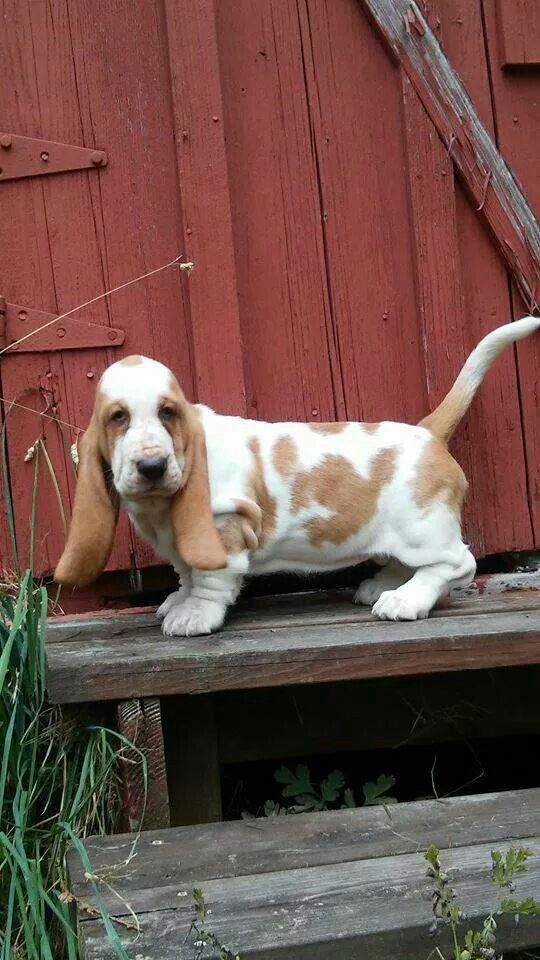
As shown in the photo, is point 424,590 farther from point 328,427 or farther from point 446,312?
point 446,312

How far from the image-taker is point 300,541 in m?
2.80

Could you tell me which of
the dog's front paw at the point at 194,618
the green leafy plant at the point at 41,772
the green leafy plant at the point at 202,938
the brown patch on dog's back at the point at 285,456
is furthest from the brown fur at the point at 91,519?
the green leafy plant at the point at 202,938

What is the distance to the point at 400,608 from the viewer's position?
2619mm

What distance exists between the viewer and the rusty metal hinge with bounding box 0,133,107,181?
121 inches

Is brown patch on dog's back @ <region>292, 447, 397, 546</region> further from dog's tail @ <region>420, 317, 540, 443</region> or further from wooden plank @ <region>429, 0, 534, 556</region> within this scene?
wooden plank @ <region>429, 0, 534, 556</region>

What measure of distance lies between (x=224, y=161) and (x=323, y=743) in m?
1.88

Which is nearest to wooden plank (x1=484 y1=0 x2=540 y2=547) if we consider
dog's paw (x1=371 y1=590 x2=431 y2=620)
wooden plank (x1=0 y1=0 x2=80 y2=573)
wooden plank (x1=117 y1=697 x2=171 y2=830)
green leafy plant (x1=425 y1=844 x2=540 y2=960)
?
dog's paw (x1=371 y1=590 x2=431 y2=620)

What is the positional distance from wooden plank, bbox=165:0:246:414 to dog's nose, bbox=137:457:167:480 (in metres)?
0.83

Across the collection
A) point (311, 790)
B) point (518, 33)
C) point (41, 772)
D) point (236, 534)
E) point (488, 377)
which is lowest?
point (311, 790)

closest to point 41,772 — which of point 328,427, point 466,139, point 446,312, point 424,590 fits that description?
point 424,590

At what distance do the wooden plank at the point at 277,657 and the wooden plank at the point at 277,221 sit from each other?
41.5 inches

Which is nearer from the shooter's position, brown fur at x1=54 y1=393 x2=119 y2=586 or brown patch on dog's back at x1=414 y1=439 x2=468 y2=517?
brown fur at x1=54 y1=393 x2=119 y2=586

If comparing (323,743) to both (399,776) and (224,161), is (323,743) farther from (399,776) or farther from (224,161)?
(224,161)

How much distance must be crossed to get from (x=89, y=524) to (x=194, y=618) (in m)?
0.37
